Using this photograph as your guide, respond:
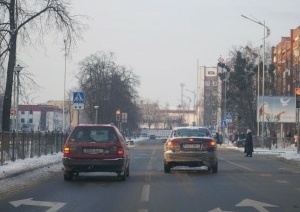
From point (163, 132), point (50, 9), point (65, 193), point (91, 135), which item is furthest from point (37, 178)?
point (163, 132)

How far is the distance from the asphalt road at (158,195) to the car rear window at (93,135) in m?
1.24

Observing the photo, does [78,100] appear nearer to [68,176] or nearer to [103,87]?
[68,176]

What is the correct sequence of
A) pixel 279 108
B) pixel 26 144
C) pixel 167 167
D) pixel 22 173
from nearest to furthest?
pixel 22 173
pixel 167 167
pixel 26 144
pixel 279 108

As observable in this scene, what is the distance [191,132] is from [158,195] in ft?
29.4

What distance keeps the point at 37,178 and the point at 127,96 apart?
67282 mm

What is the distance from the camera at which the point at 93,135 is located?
65.0 ft

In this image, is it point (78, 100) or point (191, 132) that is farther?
point (78, 100)

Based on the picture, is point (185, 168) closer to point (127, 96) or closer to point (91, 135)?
point (91, 135)

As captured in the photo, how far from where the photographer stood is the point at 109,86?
8075cm

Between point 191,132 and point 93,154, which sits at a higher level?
point 191,132

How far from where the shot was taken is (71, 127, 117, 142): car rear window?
19656 millimetres

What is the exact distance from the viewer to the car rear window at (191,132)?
951 inches

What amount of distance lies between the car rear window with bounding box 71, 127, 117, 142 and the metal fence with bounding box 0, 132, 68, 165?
6716 mm

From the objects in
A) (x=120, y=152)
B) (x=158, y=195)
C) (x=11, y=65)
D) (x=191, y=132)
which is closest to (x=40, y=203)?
(x=158, y=195)
